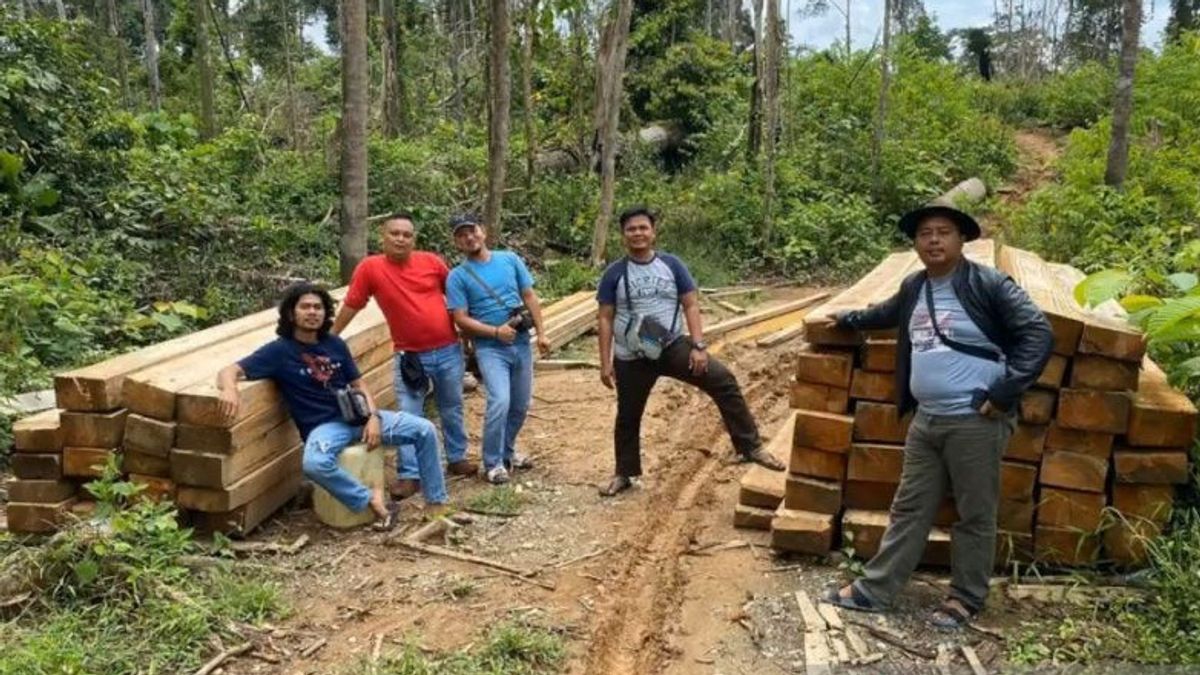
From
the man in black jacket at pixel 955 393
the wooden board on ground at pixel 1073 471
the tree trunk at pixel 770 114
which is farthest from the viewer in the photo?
the tree trunk at pixel 770 114

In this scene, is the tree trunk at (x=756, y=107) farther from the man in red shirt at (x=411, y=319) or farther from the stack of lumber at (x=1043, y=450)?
the stack of lumber at (x=1043, y=450)

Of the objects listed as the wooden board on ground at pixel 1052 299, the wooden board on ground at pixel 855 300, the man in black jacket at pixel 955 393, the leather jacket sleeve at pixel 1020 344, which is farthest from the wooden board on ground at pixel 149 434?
the wooden board on ground at pixel 1052 299

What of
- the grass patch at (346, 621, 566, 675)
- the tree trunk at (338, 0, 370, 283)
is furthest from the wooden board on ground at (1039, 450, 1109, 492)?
the tree trunk at (338, 0, 370, 283)

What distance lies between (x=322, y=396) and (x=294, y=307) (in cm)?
56

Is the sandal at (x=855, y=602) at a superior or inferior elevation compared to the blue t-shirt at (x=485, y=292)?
inferior

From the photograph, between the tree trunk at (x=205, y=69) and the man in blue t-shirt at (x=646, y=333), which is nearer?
the man in blue t-shirt at (x=646, y=333)

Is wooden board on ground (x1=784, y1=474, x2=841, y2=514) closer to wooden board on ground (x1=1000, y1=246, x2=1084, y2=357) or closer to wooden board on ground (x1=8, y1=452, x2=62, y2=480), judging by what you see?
wooden board on ground (x1=1000, y1=246, x2=1084, y2=357)

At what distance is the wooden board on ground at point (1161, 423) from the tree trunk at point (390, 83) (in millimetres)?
17137

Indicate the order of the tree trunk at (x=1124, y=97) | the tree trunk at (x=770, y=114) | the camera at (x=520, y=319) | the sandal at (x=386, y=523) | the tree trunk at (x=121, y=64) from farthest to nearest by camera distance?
the tree trunk at (x=121, y=64) → the tree trunk at (x=770, y=114) → the tree trunk at (x=1124, y=97) → the camera at (x=520, y=319) → the sandal at (x=386, y=523)

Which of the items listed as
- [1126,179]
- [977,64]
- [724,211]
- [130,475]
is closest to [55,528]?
[130,475]

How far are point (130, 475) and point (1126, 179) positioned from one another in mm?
15963

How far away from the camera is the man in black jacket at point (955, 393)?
4191 millimetres

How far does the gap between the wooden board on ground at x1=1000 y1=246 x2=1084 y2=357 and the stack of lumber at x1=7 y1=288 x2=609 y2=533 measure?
4.27m

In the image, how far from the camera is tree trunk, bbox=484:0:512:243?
1041 cm
